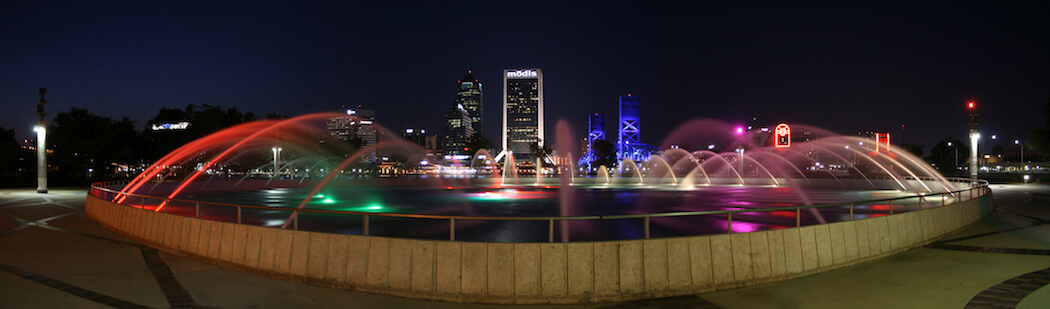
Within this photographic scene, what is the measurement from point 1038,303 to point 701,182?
48896 millimetres

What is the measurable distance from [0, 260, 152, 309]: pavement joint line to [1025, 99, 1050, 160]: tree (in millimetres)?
82948

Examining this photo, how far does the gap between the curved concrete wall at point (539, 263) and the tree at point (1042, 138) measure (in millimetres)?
72470

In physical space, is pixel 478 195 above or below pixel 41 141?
below

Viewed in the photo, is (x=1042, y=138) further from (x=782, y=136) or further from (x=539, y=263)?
(x=539, y=263)

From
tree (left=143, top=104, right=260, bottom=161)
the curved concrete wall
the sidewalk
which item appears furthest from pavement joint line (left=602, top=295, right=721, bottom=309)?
tree (left=143, top=104, right=260, bottom=161)

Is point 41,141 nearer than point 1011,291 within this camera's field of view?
No

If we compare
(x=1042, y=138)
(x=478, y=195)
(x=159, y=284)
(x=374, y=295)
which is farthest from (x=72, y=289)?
(x=1042, y=138)

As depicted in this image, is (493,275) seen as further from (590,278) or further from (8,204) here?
(8,204)

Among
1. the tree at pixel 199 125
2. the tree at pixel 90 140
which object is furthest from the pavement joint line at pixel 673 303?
the tree at pixel 90 140

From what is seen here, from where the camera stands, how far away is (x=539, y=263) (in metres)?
8.93

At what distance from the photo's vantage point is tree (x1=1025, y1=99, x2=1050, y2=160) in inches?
2537

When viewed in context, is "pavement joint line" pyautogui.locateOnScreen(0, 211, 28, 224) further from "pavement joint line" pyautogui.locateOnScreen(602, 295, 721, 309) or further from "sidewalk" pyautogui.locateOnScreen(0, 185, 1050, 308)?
"pavement joint line" pyautogui.locateOnScreen(602, 295, 721, 309)

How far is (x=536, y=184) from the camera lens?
5544 cm

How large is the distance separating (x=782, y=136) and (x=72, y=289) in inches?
2053
